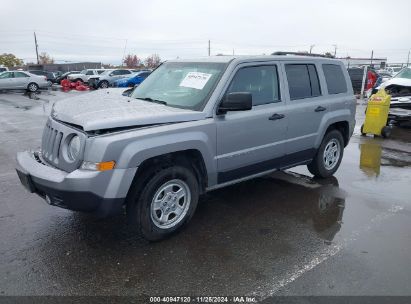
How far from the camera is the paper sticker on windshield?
422 cm

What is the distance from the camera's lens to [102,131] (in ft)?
10.8

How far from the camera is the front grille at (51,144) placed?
3.58 metres

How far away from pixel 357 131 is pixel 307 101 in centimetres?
595

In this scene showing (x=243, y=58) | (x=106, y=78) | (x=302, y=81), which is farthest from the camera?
(x=106, y=78)

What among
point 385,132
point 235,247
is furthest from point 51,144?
point 385,132

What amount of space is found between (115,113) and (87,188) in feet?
2.69

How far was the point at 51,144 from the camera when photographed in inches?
146

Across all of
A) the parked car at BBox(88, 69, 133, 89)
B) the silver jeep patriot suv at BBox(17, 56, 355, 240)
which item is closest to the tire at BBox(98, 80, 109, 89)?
the parked car at BBox(88, 69, 133, 89)

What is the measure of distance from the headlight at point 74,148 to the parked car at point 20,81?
953 inches

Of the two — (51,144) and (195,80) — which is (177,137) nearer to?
(195,80)

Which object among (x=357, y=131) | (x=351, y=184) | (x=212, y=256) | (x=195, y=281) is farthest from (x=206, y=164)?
(x=357, y=131)

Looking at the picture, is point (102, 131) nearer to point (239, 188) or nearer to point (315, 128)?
point (239, 188)

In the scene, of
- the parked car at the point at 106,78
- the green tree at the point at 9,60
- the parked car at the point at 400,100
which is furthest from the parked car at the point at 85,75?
the green tree at the point at 9,60

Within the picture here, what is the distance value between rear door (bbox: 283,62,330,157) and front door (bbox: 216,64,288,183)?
8.0 inches
